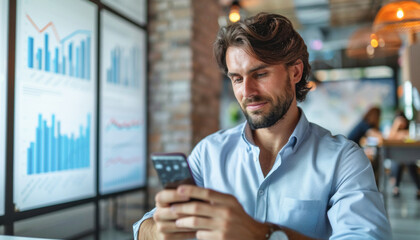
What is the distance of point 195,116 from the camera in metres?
3.46

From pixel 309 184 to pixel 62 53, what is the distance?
1.76 metres

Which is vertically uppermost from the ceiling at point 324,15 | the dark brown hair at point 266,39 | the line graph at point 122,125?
the ceiling at point 324,15

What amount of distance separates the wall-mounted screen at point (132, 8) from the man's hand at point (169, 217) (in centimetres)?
225

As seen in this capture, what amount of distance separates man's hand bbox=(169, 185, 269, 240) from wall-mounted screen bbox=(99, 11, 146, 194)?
2.00 m

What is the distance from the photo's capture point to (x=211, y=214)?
84cm

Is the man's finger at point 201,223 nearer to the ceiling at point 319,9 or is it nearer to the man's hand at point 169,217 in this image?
the man's hand at point 169,217

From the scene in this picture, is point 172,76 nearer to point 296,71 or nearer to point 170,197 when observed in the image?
point 296,71

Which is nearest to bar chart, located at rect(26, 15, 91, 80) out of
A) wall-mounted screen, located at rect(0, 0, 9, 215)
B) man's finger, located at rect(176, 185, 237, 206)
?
wall-mounted screen, located at rect(0, 0, 9, 215)

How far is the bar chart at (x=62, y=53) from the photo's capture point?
2.09 meters

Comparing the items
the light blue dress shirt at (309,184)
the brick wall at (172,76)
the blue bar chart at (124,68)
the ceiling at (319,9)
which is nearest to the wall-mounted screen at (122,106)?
the blue bar chart at (124,68)

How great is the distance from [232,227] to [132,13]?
271 cm

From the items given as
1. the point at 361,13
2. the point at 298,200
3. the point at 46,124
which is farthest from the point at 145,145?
the point at 361,13

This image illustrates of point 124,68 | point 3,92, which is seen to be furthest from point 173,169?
point 124,68

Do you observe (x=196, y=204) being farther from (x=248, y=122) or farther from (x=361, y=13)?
(x=361, y=13)
